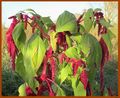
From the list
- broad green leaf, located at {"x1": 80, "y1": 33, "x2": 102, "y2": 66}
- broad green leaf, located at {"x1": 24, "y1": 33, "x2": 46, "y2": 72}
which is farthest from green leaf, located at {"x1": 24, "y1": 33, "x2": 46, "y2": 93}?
broad green leaf, located at {"x1": 80, "y1": 33, "x2": 102, "y2": 66}

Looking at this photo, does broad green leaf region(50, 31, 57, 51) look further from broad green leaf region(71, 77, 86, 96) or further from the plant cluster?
broad green leaf region(71, 77, 86, 96)

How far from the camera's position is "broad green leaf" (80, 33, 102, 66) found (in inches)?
36.3

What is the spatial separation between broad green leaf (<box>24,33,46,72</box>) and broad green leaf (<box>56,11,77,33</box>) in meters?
0.07

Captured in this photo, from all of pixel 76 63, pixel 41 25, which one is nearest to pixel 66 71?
pixel 76 63

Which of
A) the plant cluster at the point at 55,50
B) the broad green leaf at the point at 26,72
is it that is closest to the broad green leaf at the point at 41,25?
the plant cluster at the point at 55,50

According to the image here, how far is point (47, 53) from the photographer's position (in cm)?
96

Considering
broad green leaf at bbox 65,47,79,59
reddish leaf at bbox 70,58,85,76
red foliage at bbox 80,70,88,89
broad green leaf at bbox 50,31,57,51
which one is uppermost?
broad green leaf at bbox 50,31,57,51

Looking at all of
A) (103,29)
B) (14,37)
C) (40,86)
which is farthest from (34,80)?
(103,29)

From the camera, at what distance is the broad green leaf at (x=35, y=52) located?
923 mm

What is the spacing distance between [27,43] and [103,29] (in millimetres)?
244

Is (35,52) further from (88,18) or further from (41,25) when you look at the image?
(88,18)

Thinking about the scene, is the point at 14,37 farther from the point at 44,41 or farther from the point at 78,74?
the point at 78,74

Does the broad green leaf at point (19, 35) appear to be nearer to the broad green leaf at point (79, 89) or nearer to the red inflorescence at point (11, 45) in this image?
the red inflorescence at point (11, 45)

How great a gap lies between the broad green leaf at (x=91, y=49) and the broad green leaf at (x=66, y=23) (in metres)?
0.04
